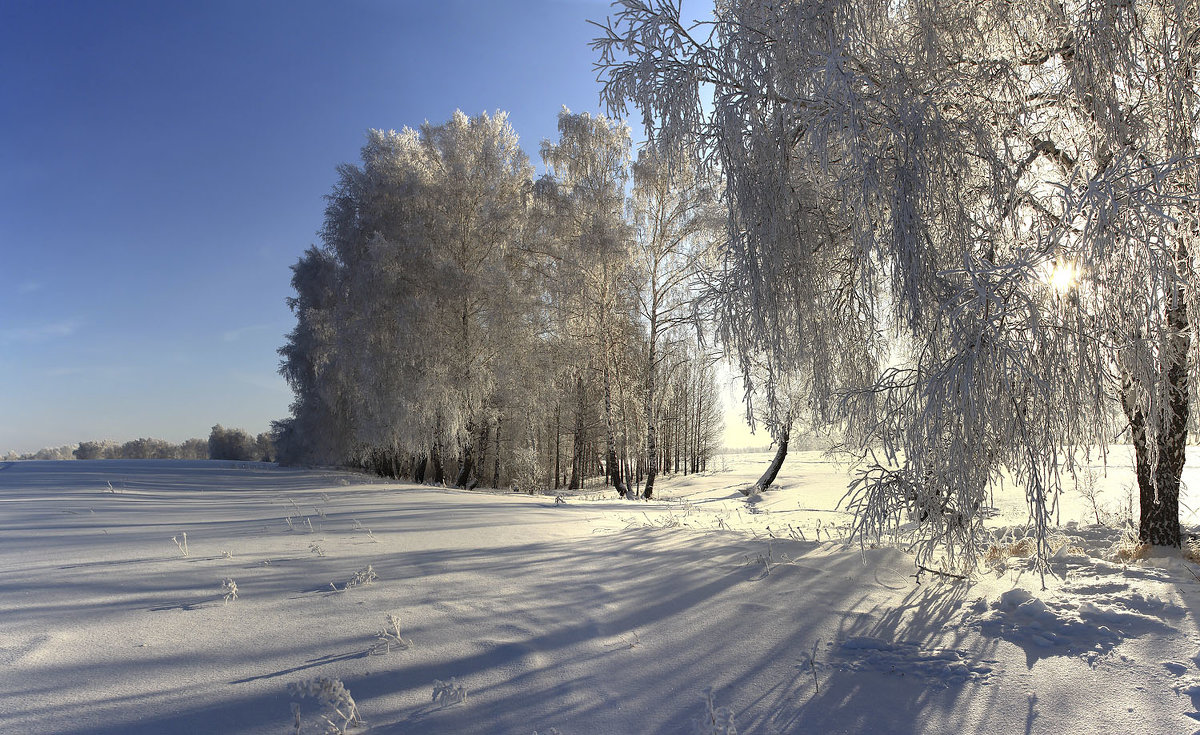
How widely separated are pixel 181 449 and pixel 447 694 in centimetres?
6184

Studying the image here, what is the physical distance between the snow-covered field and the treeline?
Answer: 9404 millimetres

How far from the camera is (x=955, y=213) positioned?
361 centimetres

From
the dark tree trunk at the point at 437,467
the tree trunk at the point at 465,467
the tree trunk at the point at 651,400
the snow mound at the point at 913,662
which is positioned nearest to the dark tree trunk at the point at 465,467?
the tree trunk at the point at 465,467

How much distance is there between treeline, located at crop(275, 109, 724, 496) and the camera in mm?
13898

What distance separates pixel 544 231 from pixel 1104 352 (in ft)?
43.8

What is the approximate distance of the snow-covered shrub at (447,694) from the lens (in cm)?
194

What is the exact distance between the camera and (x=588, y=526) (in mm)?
6020

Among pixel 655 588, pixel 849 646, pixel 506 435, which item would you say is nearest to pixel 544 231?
pixel 506 435

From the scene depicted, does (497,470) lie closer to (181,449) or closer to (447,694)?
(447,694)

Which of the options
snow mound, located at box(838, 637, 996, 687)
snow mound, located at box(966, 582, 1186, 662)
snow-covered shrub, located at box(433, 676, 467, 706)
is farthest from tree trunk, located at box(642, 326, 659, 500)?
snow-covered shrub, located at box(433, 676, 467, 706)

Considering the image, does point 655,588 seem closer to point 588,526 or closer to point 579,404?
point 588,526

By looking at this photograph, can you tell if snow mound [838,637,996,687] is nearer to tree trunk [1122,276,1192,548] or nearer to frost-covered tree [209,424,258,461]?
tree trunk [1122,276,1192,548]

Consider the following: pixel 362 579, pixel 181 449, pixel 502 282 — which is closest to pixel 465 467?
pixel 502 282

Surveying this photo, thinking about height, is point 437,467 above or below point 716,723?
below
